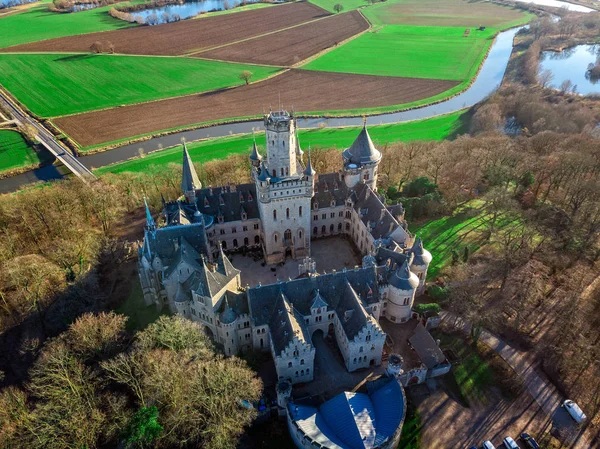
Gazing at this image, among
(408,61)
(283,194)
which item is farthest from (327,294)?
(408,61)

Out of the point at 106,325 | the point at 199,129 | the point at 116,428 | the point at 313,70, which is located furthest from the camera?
the point at 313,70

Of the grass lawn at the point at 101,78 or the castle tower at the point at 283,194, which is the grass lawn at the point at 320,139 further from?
the castle tower at the point at 283,194

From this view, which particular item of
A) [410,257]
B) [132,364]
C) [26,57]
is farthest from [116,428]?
[26,57]

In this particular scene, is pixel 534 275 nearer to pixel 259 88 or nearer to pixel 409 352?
pixel 409 352

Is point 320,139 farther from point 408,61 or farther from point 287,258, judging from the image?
point 408,61

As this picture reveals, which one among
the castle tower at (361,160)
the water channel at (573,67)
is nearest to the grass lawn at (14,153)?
the castle tower at (361,160)

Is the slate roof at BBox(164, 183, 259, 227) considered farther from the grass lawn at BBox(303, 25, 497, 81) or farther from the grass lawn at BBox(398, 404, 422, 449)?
the grass lawn at BBox(303, 25, 497, 81)

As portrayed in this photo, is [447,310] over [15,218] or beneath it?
beneath

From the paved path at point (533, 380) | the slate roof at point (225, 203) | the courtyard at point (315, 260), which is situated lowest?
the paved path at point (533, 380)
